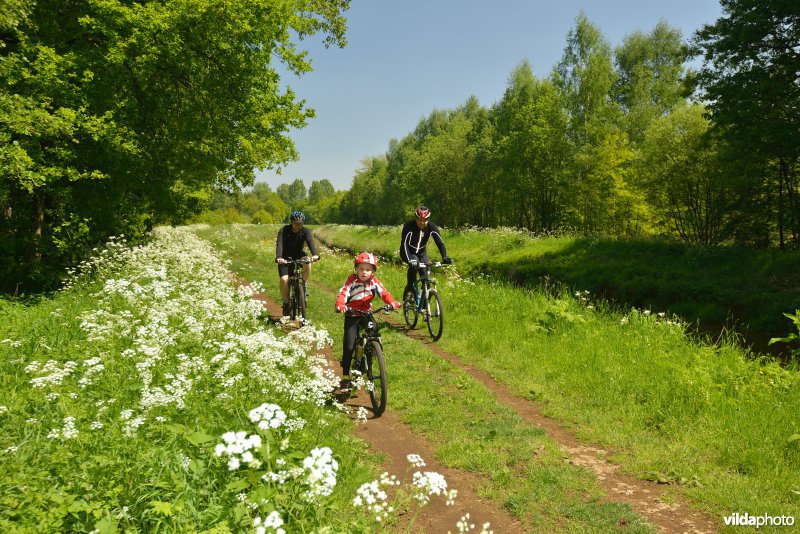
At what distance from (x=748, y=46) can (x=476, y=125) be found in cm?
3812

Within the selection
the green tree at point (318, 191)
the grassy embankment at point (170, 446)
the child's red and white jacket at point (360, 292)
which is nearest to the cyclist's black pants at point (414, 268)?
the child's red and white jacket at point (360, 292)

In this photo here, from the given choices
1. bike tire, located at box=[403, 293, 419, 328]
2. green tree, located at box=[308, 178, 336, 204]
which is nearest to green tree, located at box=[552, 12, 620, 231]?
bike tire, located at box=[403, 293, 419, 328]

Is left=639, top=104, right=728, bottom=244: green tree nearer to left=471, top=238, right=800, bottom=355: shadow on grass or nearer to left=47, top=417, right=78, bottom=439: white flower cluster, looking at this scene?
left=471, top=238, right=800, bottom=355: shadow on grass

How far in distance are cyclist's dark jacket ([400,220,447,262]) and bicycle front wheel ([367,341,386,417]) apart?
440cm

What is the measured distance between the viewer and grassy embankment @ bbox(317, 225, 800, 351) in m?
13.2

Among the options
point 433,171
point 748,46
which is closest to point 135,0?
point 748,46

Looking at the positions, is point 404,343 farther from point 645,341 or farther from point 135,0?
point 135,0

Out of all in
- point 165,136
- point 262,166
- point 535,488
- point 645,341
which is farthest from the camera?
point 262,166

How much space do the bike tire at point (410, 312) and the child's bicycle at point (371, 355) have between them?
4269 millimetres

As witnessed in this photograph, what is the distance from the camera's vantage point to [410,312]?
1204 centimetres

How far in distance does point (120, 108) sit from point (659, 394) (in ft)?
49.5

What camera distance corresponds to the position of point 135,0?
1294cm

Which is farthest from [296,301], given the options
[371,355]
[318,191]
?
[318,191]

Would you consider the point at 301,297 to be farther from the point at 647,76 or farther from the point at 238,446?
the point at 647,76
